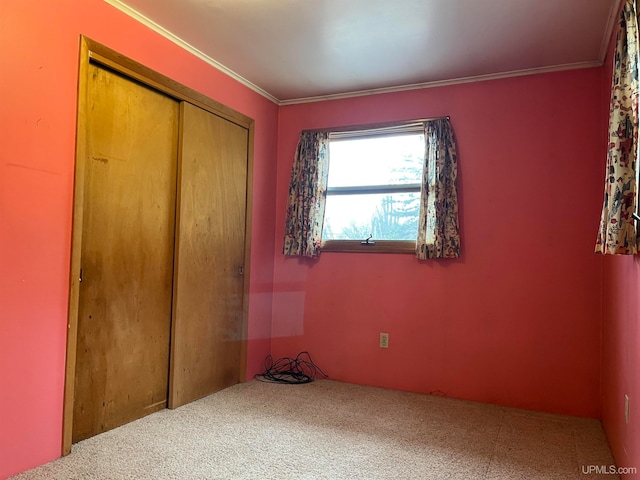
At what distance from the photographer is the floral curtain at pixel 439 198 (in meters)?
3.12

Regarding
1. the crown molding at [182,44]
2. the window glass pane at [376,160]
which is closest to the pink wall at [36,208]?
the crown molding at [182,44]

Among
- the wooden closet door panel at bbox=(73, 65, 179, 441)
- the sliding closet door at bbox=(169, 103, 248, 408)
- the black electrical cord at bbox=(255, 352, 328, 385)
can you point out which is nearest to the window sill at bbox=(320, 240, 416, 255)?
the sliding closet door at bbox=(169, 103, 248, 408)

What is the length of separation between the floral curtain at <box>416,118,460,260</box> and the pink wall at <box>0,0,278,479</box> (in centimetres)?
218

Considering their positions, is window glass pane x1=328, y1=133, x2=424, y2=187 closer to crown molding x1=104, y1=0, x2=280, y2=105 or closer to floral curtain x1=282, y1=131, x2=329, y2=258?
floral curtain x1=282, y1=131, x2=329, y2=258

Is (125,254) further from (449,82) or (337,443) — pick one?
(449,82)

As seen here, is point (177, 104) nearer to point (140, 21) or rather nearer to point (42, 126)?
point (140, 21)

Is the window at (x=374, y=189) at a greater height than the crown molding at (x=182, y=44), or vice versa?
the crown molding at (x=182, y=44)

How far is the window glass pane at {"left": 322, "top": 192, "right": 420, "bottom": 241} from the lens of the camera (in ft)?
11.0

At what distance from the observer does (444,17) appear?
7.84 feet

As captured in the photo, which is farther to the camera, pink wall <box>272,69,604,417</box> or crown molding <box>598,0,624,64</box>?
pink wall <box>272,69,604,417</box>

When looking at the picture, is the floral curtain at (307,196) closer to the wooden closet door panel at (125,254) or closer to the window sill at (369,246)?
the window sill at (369,246)

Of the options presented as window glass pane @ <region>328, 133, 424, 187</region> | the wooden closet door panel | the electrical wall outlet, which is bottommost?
the electrical wall outlet

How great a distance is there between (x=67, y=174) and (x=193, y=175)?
889 millimetres

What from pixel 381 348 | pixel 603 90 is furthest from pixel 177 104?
pixel 603 90
